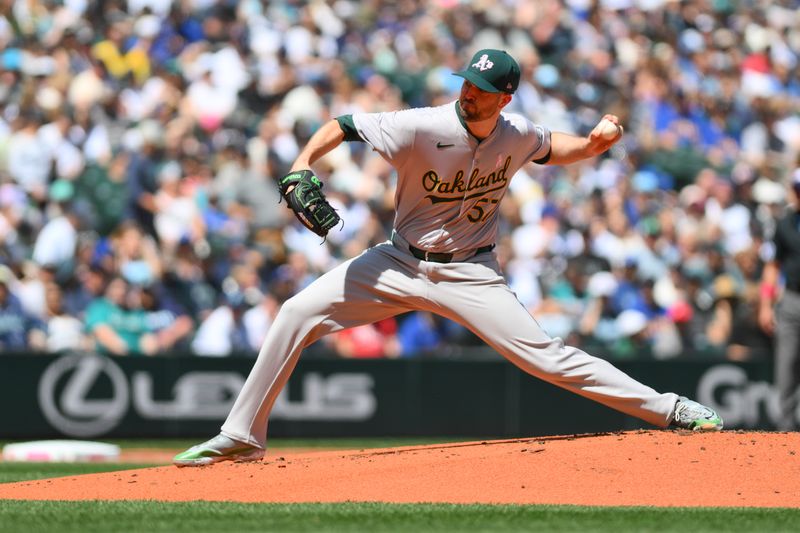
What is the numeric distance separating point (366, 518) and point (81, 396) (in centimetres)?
725

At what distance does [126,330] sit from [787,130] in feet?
36.4

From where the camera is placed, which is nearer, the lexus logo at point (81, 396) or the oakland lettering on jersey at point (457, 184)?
the oakland lettering on jersey at point (457, 184)

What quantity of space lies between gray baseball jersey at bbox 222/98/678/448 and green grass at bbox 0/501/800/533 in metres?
0.99

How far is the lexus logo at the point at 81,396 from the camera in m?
12.8

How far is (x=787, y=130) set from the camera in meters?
20.4

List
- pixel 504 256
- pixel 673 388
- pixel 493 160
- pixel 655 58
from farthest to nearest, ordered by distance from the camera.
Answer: pixel 655 58 → pixel 504 256 → pixel 673 388 → pixel 493 160

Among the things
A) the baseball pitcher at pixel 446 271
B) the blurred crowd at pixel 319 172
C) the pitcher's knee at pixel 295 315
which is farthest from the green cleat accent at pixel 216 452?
the blurred crowd at pixel 319 172

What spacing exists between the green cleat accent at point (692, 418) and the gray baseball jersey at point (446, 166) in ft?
4.45

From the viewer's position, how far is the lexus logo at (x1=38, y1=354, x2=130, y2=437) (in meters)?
12.8

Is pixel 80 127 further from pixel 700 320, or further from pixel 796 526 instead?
pixel 796 526

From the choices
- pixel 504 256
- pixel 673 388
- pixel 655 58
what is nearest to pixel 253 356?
pixel 504 256

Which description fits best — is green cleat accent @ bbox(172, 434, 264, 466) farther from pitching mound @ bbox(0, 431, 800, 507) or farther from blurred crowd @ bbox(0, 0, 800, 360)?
blurred crowd @ bbox(0, 0, 800, 360)

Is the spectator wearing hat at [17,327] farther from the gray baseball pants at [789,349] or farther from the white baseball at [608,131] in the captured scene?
the white baseball at [608,131]

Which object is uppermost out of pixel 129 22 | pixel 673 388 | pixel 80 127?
pixel 129 22
